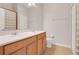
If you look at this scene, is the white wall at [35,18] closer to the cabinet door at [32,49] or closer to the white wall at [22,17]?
the white wall at [22,17]

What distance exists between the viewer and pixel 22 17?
1774 millimetres

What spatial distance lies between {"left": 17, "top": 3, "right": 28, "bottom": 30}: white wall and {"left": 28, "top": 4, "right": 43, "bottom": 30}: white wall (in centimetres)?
7

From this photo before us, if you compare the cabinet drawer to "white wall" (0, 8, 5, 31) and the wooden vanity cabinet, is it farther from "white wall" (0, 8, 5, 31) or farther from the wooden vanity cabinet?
"white wall" (0, 8, 5, 31)

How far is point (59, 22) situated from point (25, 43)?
604 millimetres

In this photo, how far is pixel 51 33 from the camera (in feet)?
5.87

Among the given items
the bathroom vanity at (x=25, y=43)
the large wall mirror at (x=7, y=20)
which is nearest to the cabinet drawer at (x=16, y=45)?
the bathroom vanity at (x=25, y=43)

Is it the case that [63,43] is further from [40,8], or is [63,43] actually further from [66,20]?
[40,8]

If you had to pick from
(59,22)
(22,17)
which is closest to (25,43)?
(22,17)

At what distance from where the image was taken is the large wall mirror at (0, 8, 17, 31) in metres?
1.73

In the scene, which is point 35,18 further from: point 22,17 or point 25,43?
point 25,43
